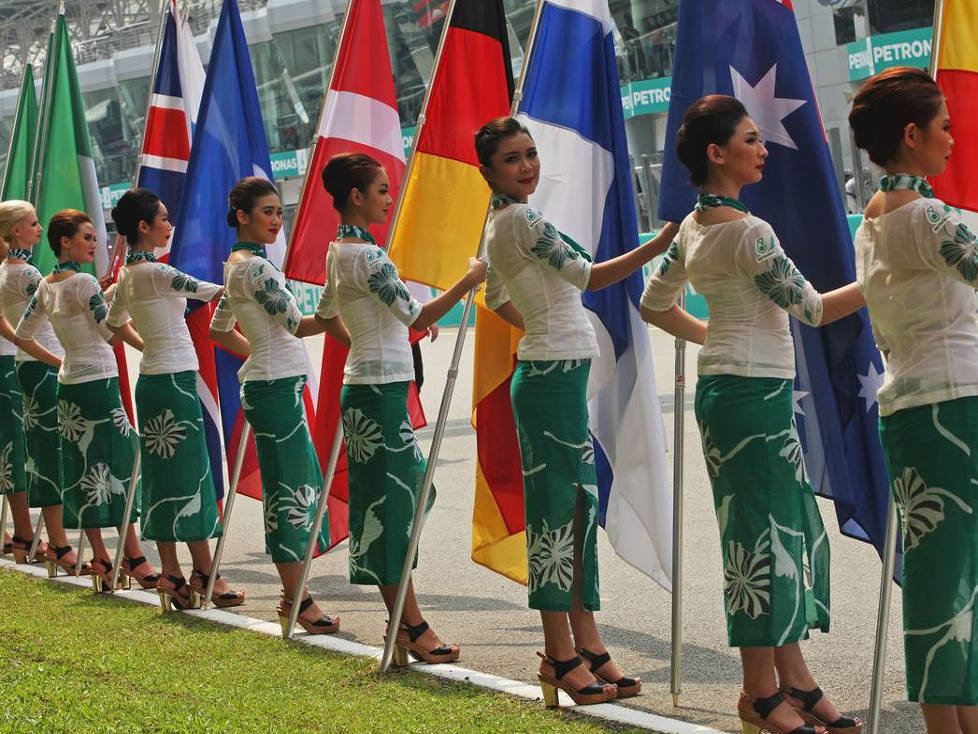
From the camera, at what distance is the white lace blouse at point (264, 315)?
5.46 meters

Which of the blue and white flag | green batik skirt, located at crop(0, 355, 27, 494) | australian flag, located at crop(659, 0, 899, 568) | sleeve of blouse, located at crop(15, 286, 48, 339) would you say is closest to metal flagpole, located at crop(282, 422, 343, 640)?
the blue and white flag

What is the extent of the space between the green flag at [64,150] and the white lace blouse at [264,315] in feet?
11.7

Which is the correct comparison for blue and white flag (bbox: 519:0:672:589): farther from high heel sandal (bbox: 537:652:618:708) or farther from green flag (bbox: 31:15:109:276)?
green flag (bbox: 31:15:109:276)

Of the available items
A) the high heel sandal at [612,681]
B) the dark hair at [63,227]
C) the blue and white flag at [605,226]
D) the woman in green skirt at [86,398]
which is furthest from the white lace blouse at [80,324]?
the high heel sandal at [612,681]

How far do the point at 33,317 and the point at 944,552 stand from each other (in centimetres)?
507

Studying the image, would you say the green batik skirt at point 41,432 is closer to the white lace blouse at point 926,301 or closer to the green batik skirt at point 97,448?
the green batik skirt at point 97,448

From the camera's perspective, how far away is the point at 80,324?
264 inches

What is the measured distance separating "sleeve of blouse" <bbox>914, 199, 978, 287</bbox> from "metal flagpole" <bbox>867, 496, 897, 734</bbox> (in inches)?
25.2

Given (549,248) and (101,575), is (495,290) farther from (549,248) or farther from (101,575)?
(101,575)

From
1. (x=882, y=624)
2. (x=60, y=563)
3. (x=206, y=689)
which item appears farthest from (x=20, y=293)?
(x=882, y=624)

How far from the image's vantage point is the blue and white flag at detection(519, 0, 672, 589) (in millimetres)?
4637

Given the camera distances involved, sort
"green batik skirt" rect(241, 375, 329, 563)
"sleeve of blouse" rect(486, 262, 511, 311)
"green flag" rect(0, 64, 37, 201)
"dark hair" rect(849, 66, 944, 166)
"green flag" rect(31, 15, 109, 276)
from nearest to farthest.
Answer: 1. "dark hair" rect(849, 66, 944, 166)
2. "sleeve of blouse" rect(486, 262, 511, 311)
3. "green batik skirt" rect(241, 375, 329, 563)
4. "green flag" rect(31, 15, 109, 276)
5. "green flag" rect(0, 64, 37, 201)

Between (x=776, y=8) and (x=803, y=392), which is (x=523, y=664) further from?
(x=776, y=8)

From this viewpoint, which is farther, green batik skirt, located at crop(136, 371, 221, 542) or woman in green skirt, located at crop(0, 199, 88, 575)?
woman in green skirt, located at crop(0, 199, 88, 575)
